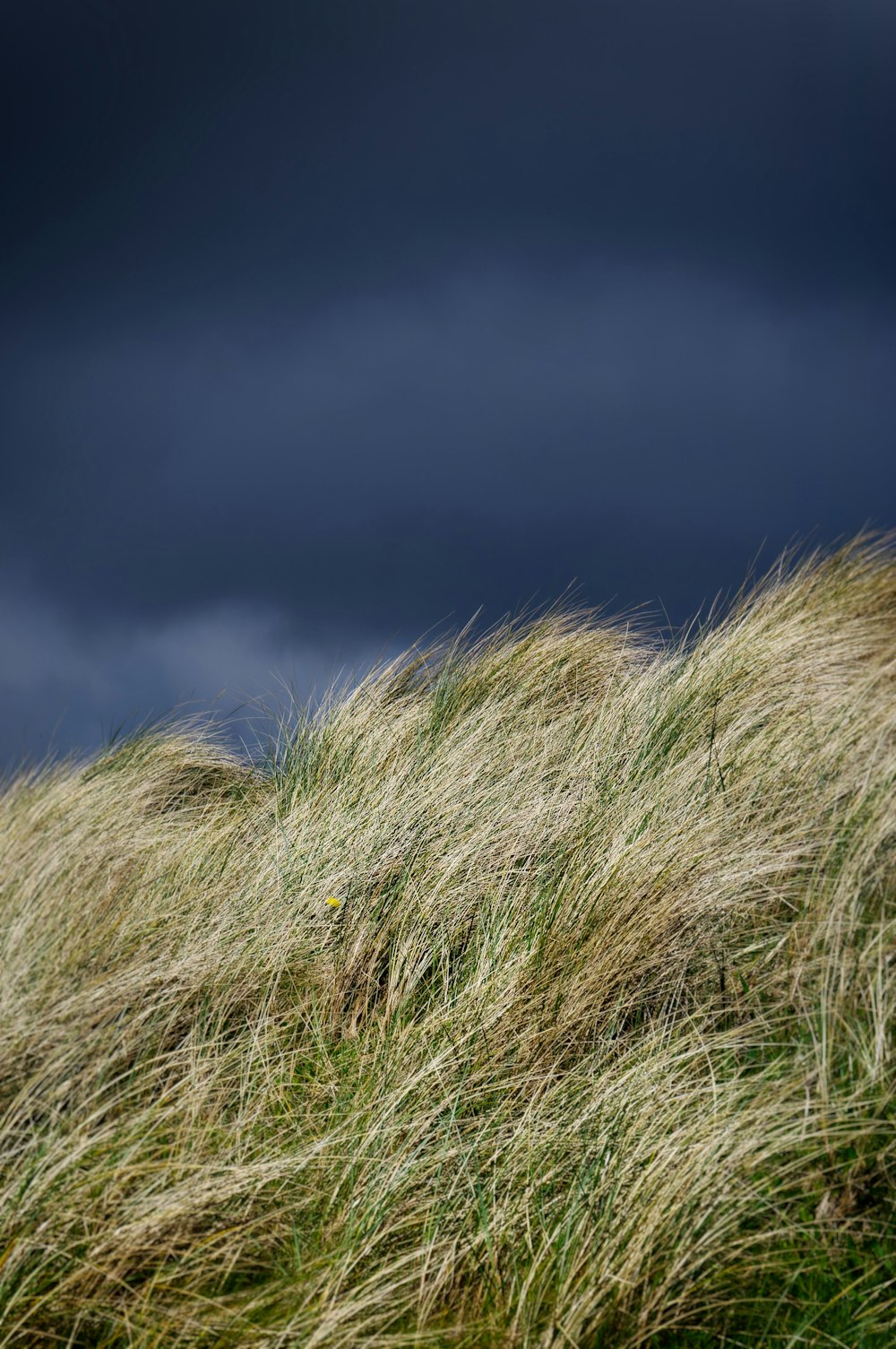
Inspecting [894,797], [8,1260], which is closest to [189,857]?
[8,1260]

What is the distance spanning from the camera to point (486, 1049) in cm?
262

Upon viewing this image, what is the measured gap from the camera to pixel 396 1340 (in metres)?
1.80

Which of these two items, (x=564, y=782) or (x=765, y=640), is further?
(x=765, y=640)

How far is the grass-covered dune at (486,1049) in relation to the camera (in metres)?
1.91

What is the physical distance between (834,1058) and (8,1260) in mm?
1815

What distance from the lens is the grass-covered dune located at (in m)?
1.91

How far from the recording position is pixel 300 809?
4324mm

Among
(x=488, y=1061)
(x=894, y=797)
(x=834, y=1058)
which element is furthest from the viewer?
(x=894, y=797)

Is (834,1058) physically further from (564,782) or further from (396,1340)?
(564,782)

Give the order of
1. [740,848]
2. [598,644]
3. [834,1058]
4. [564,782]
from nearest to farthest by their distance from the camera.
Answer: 1. [834,1058]
2. [740,848]
3. [564,782]
4. [598,644]

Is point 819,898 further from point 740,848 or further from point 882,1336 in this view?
point 882,1336

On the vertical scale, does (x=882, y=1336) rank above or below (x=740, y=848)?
below

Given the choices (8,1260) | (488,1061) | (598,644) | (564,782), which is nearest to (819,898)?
(488,1061)

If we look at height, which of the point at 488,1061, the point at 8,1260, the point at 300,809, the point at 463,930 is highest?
the point at 300,809
